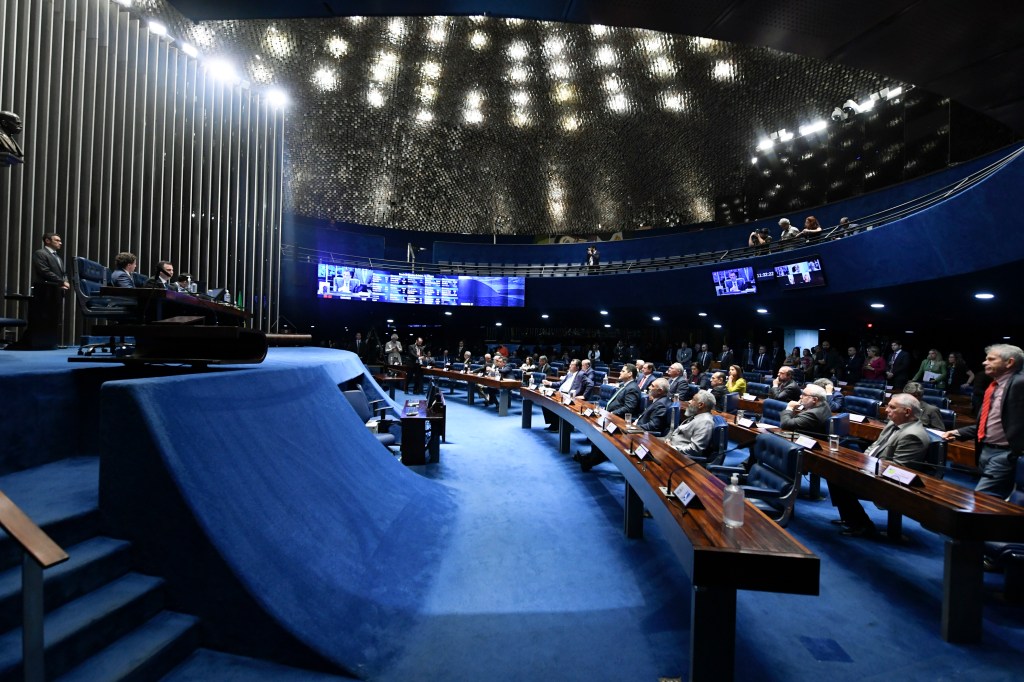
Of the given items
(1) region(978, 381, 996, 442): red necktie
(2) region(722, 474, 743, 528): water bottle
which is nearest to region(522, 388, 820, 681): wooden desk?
(2) region(722, 474, 743, 528): water bottle

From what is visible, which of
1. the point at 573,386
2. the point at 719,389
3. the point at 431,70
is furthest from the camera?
the point at 431,70

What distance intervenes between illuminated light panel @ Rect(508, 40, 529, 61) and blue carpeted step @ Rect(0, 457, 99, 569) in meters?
13.1

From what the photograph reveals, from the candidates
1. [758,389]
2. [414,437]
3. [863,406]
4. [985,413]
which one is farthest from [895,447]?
[758,389]

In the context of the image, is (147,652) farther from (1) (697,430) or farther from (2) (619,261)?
(2) (619,261)

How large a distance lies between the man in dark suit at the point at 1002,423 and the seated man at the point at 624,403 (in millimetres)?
3012

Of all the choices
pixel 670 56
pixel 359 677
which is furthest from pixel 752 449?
pixel 670 56

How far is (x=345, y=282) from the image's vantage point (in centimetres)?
1512

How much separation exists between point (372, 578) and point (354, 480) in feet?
2.73

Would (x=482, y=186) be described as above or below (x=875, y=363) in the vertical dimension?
above

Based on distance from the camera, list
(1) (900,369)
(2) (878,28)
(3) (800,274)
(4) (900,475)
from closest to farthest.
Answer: (4) (900,475) → (2) (878,28) → (1) (900,369) → (3) (800,274)

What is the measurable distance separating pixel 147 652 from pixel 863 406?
7057mm

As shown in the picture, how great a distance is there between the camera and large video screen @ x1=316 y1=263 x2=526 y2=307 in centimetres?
1498

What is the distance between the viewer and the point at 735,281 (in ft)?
38.0

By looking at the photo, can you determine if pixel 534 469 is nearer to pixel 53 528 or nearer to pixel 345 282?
pixel 53 528
